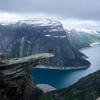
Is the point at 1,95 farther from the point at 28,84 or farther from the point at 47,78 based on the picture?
the point at 47,78

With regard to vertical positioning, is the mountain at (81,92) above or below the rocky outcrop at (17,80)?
below

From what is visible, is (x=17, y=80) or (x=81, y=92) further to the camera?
(x=81, y=92)

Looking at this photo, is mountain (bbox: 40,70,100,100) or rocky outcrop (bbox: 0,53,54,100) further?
mountain (bbox: 40,70,100,100)

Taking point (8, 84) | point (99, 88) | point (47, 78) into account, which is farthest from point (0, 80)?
point (47, 78)

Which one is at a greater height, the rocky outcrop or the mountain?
the rocky outcrop

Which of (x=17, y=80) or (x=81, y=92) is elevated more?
(x=17, y=80)
